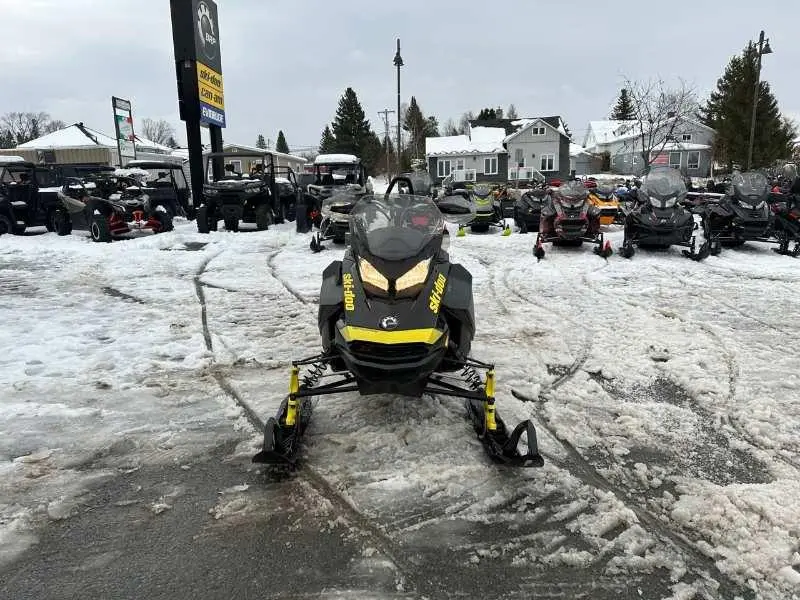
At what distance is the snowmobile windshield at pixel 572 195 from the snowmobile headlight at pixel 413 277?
839cm

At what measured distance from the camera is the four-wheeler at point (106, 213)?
12961 millimetres

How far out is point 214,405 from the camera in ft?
13.4

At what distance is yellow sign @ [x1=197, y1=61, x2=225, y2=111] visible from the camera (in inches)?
653

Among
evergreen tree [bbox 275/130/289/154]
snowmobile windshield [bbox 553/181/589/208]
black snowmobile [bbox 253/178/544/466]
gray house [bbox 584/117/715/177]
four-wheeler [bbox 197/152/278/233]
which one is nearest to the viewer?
black snowmobile [bbox 253/178/544/466]

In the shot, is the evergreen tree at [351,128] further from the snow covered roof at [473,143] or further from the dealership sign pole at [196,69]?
the dealership sign pole at [196,69]

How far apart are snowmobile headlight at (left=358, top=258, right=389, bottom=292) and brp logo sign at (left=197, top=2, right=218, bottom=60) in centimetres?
1629

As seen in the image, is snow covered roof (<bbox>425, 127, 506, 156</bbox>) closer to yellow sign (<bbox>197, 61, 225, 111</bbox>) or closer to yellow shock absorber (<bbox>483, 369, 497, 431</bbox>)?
yellow sign (<bbox>197, 61, 225, 111</bbox>)

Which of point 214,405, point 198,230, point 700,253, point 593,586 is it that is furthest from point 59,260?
point 700,253

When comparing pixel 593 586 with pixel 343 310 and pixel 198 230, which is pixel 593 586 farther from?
pixel 198 230

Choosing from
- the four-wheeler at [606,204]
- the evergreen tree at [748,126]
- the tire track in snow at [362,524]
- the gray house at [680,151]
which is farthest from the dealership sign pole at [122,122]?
the evergreen tree at [748,126]

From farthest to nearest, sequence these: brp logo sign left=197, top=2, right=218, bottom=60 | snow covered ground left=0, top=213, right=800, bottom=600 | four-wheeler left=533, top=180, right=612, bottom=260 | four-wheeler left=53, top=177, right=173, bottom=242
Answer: brp logo sign left=197, top=2, right=218, bottom=60 → four-wheeler left=53, top=177, right=173, bottom=242 → four-wheeler left=533, top=180, right=612, bottom=260 → snow covered ground left=0, top=213, right=800, bottom=600

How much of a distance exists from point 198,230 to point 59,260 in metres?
4.33

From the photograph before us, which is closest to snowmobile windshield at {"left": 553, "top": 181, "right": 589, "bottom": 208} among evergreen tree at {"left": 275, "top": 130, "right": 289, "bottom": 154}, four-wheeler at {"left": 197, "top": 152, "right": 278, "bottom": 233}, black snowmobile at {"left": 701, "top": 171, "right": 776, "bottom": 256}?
black snowmobile at {"left": 701, "top": 171, "right": 776, "bottom": 256}

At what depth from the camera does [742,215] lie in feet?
34.7
